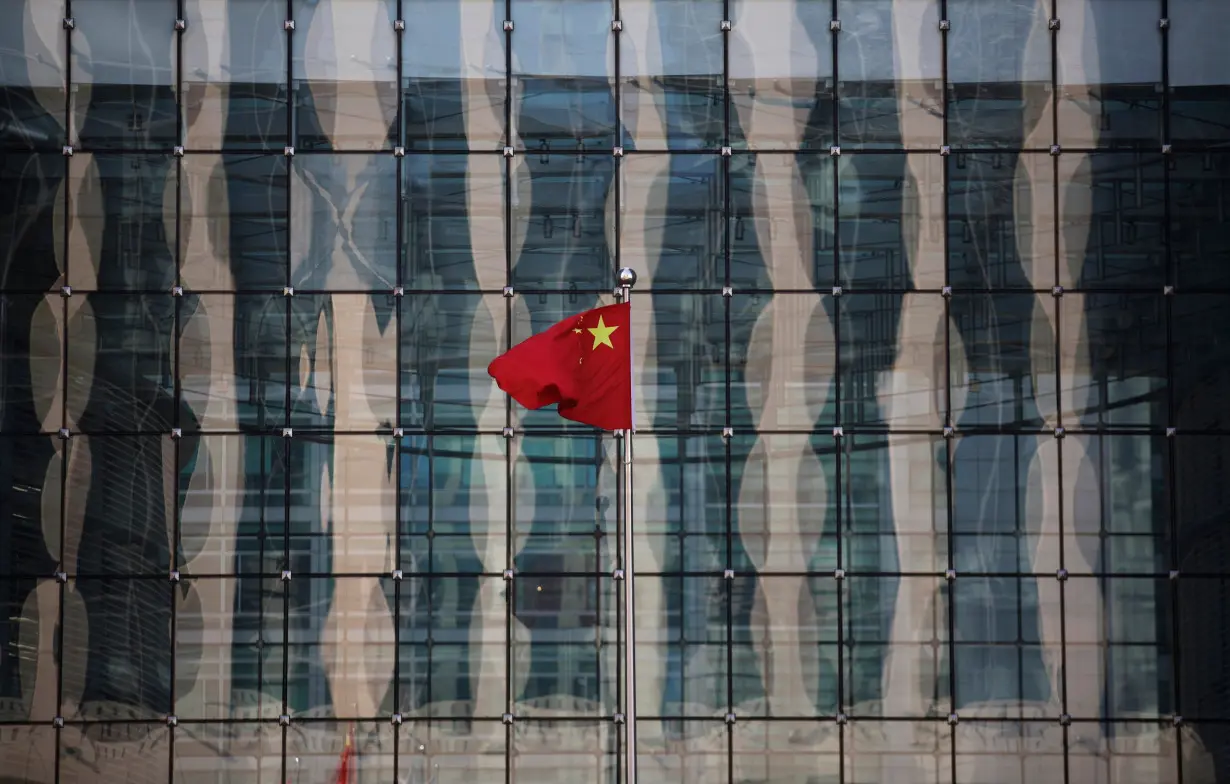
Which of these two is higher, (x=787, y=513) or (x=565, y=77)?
(x=565, y=77)

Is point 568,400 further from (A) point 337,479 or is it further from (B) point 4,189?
(B) point 4,189

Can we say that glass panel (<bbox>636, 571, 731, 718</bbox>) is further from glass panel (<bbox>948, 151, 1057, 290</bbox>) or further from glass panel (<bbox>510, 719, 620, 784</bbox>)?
glass panel (<bbox>948, 151, 1057, 290</bbox>)

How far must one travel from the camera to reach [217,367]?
56.4ft

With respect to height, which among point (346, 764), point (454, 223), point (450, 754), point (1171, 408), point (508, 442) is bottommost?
point (346, 764)

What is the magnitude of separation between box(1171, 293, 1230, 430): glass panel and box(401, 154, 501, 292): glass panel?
758 centimetres

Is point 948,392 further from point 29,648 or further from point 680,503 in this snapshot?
point 29,648

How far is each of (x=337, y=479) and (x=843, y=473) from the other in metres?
6.07

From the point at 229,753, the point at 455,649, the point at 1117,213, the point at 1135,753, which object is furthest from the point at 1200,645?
the point at 229,753

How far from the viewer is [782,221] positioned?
17328 mm

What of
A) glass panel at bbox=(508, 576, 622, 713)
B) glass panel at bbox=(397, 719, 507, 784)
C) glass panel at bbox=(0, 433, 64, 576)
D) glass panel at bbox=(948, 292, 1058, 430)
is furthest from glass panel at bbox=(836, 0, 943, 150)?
glass panel at bbox=(0, 433, 64, 576)

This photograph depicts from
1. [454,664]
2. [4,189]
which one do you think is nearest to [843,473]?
[454,664]

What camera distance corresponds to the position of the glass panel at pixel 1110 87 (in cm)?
1736

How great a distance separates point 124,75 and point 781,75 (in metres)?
8.09

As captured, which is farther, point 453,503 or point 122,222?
point 122,222
